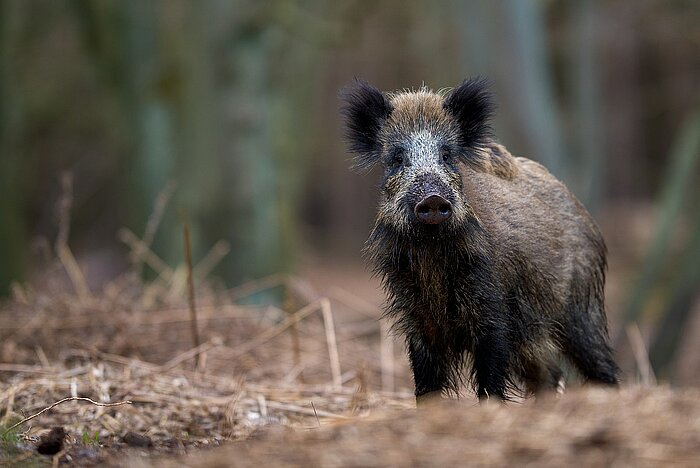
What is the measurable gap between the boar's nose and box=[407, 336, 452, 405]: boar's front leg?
0.84 meters

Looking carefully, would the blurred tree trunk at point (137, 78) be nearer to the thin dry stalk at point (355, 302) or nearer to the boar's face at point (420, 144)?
the thin dry stalk at point (355, 302)

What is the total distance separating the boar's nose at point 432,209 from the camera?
18.2 ft

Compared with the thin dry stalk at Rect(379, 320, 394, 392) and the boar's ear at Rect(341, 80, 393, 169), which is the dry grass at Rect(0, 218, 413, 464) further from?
the boar's ear at Rect(341, 80, 393, 169)

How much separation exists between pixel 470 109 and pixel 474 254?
0.99 m

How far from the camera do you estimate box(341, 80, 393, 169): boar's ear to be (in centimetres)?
639

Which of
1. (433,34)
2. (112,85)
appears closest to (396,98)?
(112,85)

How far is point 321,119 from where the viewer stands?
27375 millimetres

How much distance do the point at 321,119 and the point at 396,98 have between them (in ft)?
68.9

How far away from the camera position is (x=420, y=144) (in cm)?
608

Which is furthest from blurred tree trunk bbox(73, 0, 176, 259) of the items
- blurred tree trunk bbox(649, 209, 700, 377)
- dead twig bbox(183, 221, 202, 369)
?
dead twig bbox(183, 221, 202, 369)

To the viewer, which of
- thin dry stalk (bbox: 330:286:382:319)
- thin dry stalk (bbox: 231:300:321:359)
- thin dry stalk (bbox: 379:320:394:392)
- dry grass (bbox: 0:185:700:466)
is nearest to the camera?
dry grass (bbox: 0:185:700:466)

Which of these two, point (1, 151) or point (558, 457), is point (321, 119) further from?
point (558, 457)

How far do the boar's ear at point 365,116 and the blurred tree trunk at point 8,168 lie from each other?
8.56 meters

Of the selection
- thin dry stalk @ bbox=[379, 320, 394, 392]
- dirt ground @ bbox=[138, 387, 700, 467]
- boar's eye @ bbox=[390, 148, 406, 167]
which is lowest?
thin dry stalk @ bbox=[379, 320, 394, 392]
